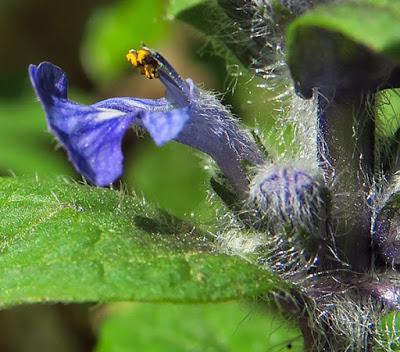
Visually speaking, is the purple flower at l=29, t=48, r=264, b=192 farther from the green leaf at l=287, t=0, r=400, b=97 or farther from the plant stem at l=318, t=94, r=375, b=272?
the green leaf at l=287, t=0, r=400, b=97

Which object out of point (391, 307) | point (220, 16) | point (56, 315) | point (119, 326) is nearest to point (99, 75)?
point (56, 315)

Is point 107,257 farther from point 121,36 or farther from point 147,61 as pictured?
point 121,36

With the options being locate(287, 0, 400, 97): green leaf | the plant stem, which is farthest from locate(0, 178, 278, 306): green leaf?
locate(287, 0, 400, 97): green leaf

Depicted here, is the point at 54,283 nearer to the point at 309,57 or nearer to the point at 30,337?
the point at 309,57

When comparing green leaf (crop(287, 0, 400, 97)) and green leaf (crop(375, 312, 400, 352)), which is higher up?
green leaf (crop(287, 0, 400, 97))

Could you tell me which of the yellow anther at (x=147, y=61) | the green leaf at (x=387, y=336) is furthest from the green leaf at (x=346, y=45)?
the green leaf at (x=387, y=336)
